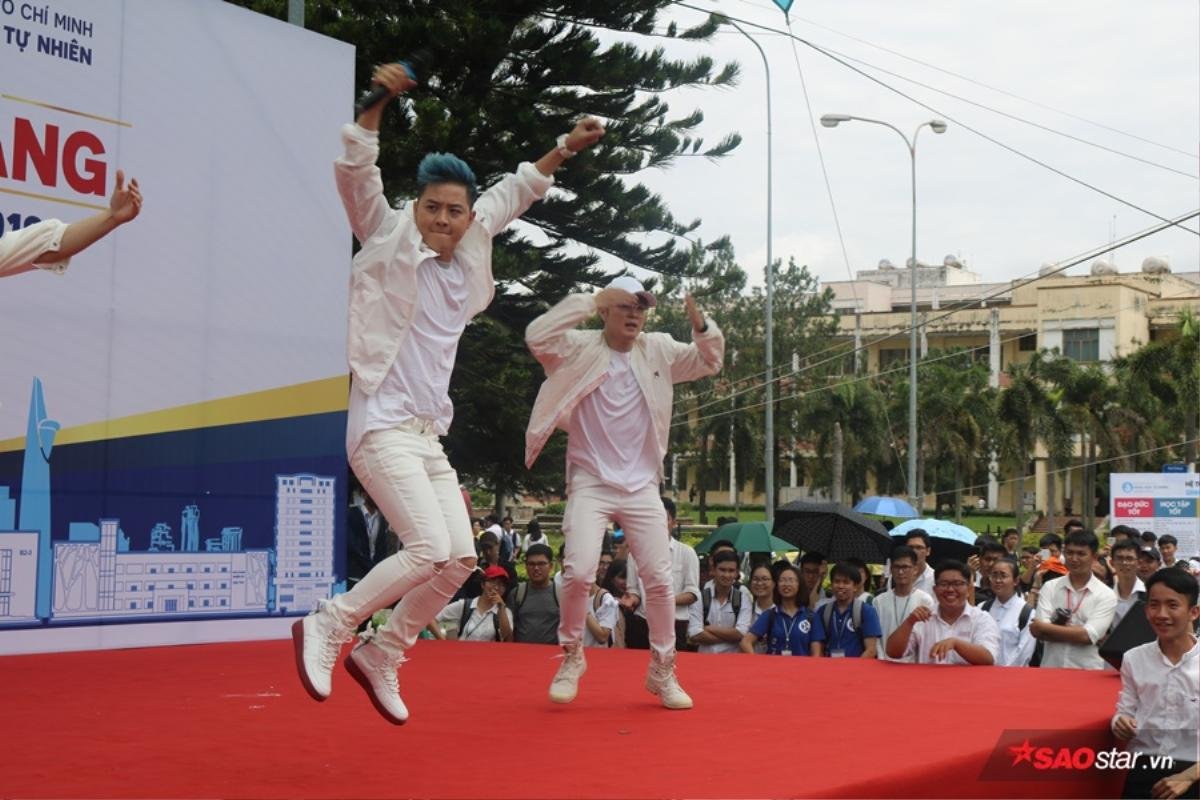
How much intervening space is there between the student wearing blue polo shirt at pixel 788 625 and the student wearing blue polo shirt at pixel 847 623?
0.18ft

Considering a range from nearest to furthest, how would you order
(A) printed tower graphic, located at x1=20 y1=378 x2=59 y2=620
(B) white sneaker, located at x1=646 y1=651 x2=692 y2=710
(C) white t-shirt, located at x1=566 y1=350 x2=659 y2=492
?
(B) white sneaker, located at x1=646 y1=651 x2=692 y2=710 → (C) white t-shirt, located at x1=566 y1=350 x2=659 y2=492 → (A) printed tower graphic, located at x1=20 y1=378 x2=59 y2=620

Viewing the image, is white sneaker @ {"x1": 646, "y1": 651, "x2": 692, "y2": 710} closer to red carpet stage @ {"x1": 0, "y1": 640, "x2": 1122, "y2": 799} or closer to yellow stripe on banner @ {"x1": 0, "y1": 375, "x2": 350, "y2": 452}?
red carpet stage @ {"x1": 0, "y1": 640, "x2": 1122, "y2": 799}

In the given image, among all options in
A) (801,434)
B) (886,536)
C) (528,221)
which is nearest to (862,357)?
(801,434)

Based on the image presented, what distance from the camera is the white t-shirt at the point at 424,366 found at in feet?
16.3

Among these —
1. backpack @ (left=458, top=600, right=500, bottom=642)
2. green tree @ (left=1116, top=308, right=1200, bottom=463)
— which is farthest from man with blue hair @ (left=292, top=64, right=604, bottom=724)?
green tree @ (left=1116, top=308, right=1200, bottom=463)

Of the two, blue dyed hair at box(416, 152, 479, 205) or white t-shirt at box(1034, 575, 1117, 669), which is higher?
blue dyed hair at box(416, 152, 479, 205)

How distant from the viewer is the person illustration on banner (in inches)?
166

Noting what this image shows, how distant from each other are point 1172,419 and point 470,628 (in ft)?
136

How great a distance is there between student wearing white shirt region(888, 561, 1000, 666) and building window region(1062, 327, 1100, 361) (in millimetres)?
53562

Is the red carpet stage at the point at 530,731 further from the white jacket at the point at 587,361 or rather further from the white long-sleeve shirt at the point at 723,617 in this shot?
the white long-sleeve shirt at the point at 723,617

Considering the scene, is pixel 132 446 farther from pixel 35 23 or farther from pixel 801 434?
pixel 801 434

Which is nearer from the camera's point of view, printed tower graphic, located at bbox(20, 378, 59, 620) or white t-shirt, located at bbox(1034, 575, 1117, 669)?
printed tower graphic, located at bbox(20, 378, 59, 620)

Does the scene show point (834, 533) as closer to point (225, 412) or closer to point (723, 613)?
point (723, 613)

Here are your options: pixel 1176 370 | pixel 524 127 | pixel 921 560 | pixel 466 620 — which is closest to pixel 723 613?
pixel 921 560
